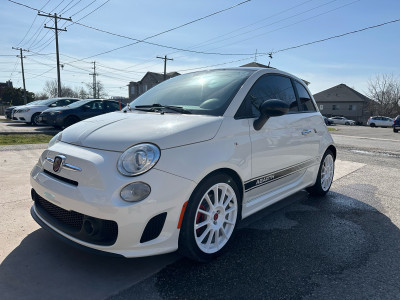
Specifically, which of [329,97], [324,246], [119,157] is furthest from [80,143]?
[329,97]

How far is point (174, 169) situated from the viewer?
211 cm

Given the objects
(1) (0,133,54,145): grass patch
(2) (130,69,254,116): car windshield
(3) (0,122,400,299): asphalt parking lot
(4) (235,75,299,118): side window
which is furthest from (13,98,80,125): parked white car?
(4) (235,75,299,118): side window

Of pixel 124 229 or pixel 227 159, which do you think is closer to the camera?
pixel 124 229

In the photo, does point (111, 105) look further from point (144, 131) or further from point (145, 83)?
point (145, 83)

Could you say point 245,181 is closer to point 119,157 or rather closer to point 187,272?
point 187,272

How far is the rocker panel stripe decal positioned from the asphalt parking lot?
55 centimetres

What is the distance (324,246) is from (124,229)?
1.96 m

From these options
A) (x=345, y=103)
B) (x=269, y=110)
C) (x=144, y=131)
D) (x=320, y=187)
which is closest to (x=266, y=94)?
(x=269, y=110)

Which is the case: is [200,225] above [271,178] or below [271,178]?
below

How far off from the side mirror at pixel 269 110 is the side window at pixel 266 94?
89 millimetres

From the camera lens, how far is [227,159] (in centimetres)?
245

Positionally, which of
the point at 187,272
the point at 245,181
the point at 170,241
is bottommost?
the point at 187,272

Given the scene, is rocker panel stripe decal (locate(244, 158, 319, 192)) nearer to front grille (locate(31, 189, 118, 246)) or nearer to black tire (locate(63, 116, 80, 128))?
front grille (locate(31, 189, 118, 246))

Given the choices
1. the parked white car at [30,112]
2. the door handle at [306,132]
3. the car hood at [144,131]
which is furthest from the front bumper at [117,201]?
the parked white car at [30,112]
